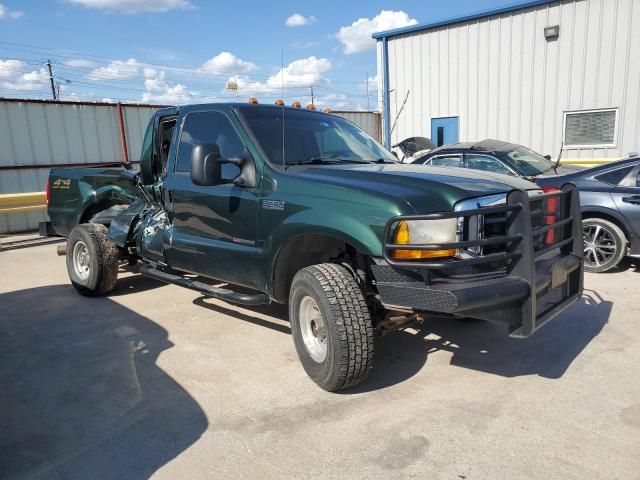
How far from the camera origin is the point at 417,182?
3309mm

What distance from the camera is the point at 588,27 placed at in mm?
11570

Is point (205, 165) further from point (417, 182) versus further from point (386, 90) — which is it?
point (386, 90)

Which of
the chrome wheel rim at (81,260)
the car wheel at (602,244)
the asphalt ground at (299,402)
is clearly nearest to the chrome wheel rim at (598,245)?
the car wheel at (602,244)

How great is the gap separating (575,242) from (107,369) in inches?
143

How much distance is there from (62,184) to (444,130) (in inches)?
413

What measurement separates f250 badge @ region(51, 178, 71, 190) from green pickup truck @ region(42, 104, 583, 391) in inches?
72.4

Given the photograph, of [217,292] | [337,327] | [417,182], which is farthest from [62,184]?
[417,182]

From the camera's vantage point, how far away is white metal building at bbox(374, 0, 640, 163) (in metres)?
11.4

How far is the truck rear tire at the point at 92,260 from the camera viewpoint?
18.7 feet

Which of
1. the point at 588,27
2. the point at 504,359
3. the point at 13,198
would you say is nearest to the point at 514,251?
the point at 504,359

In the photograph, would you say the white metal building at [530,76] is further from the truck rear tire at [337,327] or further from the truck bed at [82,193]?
the truck rear tire at [337,327]

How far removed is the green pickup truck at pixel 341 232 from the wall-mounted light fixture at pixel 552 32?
9302mm

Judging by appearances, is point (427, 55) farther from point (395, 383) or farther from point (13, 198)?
point (395, 383)

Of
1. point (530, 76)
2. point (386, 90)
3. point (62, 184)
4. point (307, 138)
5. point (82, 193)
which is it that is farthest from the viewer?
point (386, 90)
